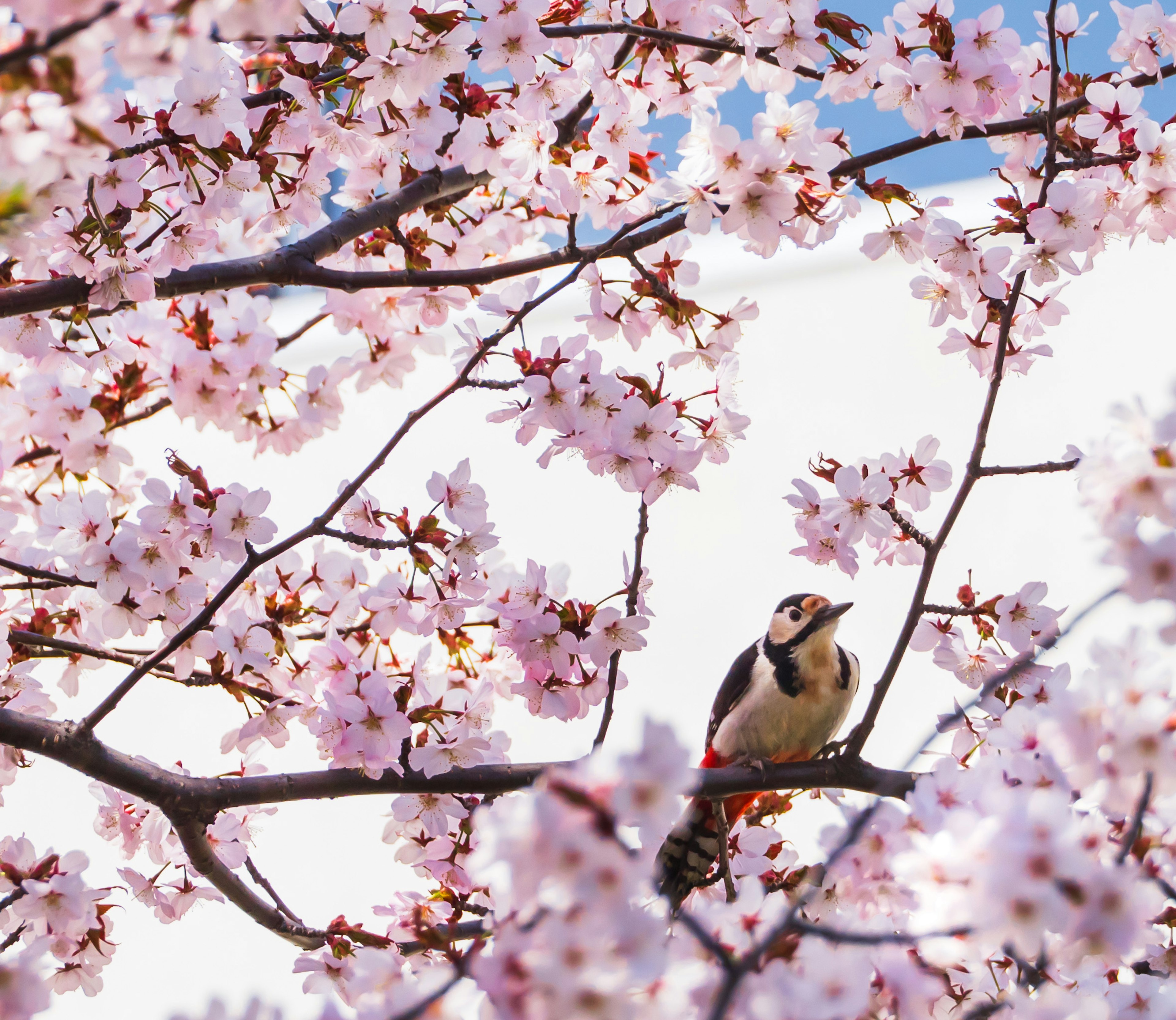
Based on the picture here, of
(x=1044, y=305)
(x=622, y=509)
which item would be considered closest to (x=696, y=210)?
(x=1044, y=305)

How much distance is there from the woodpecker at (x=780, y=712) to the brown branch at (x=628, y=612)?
467 millimetres

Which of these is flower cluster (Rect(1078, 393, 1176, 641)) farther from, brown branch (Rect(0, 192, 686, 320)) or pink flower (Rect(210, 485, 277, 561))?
pink flower (Rect(210, 485, 277, 561))

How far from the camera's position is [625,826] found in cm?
70

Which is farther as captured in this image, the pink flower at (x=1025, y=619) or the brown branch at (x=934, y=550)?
the pink flower at (x=1025, y=619)

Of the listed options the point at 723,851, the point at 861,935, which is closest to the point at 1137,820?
the point at 861,935

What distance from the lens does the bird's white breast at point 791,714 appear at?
83.0 inches

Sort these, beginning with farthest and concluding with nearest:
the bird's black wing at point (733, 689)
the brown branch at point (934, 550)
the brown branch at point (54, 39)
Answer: the bird's black wing at point (733, 689) < the brown branch at point (934, 550) < the brown branch at point (54, 39)

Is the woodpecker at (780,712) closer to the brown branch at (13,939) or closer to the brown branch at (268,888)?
the brown branch at (268,888)

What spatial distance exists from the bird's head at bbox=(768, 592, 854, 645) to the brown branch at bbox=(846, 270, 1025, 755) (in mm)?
584

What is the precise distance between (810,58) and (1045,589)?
3.02 feet

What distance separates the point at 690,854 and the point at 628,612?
611 mm

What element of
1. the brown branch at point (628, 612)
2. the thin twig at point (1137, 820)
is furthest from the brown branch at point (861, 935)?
the brown branch at point (628, 612)

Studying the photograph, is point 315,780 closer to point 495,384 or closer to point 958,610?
point 495,384

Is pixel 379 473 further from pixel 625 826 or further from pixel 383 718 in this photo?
pixel 625 826
